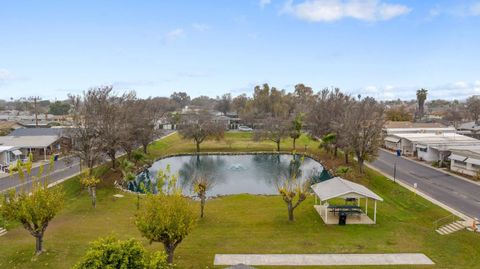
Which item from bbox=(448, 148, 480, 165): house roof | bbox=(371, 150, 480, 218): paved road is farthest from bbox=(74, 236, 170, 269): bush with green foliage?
bbox=(448, 148, 480, 165): house roof

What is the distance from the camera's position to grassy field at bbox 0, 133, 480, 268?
695 inches

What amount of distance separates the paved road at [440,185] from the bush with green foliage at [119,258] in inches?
914

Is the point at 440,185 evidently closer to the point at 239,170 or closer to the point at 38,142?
the point at 239,170

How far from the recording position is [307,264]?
16.7 m

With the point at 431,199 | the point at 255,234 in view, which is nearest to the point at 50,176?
the point at 255,234

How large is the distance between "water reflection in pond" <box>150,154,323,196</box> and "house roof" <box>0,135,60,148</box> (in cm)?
1460

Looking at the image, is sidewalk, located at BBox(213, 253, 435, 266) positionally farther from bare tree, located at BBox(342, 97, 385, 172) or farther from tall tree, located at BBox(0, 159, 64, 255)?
bare tree, located at BBox(342, 97, 385, 172)

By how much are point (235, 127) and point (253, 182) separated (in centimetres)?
5684

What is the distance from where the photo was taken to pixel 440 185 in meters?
32.9

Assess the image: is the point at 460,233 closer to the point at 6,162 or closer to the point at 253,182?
the point at 253,182

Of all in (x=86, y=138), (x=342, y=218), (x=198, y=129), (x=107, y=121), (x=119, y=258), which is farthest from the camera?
(x=198, y=129)

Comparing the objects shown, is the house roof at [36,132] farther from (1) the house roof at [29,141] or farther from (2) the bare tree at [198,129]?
(2) the bare tree at [198,129]

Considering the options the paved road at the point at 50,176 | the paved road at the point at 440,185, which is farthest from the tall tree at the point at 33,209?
the paved road at the point at 440,185

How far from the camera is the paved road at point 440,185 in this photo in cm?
2692
